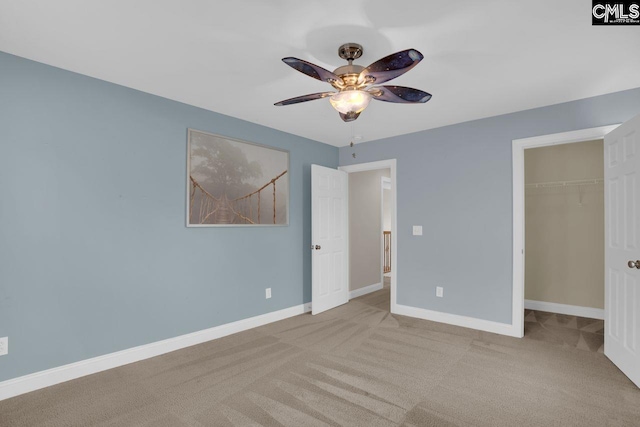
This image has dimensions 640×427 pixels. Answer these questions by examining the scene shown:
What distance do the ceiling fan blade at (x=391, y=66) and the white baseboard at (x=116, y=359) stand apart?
2860mm

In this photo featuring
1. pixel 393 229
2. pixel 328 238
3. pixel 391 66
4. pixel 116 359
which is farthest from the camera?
pixel 328 238

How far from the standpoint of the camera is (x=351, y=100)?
2225 mm

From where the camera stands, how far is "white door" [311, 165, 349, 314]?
4371 mm

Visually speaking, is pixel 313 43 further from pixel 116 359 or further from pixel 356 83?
pixel 116 359

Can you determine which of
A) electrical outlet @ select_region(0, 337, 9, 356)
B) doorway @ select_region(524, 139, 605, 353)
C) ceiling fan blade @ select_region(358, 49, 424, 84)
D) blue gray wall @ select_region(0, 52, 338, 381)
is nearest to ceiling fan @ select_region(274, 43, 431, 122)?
ceiling fan blade @ select_region(358, 49, 424, 84)

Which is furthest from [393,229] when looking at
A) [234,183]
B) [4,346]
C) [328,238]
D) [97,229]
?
[4,346]

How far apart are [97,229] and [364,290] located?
4067 millimetres

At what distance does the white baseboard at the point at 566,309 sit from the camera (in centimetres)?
412

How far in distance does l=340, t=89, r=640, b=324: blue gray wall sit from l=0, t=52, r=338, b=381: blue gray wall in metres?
2.18

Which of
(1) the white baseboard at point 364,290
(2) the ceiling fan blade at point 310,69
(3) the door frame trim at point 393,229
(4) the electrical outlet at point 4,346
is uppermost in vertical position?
(2) the ceiling fan blade at point 310,69

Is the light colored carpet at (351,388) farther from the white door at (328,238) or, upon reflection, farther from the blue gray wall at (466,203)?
the white door at (328,238)

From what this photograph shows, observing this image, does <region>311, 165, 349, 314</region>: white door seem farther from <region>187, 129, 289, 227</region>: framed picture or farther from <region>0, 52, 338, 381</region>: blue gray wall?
<region>0, 52, 338, 381</region>: blue gray wall

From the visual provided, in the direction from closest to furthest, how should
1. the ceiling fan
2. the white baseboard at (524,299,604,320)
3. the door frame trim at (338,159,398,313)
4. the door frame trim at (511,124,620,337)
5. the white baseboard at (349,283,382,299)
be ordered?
1. the ceiling fan
2. the door frame trim at (511,124,620,337)
3. the white baseboard at (524,299,604,320)
4. the door frame trim at (338,159,398,313)
5. the white baseboard at (349,283,382,299)

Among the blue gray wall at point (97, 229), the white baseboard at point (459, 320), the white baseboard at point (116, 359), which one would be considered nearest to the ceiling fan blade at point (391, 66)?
the blue gray wall at point (97, 229)
